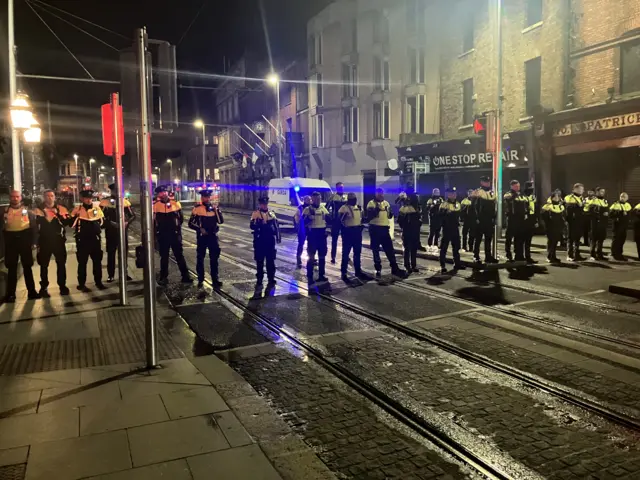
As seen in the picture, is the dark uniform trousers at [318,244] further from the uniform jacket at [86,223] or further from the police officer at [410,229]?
the uniform jacket at [86,223]

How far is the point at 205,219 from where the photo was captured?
1091 cm

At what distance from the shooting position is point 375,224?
12094 millimetres

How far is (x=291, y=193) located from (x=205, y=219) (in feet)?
47.8

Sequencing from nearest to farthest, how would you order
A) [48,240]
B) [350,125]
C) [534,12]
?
[48,240]
[534,12]
[350,125]

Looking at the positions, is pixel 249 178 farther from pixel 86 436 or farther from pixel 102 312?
pixel 86 436

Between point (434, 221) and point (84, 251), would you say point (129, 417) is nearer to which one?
point (84, 251)

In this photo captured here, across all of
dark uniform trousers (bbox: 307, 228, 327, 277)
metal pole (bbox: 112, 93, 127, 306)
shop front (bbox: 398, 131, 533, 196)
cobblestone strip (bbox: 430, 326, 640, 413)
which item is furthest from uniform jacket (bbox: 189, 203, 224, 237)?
shop front (bbox: 398, 131, 533, 196)

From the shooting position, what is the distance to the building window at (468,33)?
25.7m

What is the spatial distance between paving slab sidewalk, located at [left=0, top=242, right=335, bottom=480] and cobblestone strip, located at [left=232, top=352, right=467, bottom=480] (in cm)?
15

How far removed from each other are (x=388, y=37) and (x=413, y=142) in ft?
26.6

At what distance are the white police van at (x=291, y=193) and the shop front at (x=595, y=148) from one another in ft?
31.3

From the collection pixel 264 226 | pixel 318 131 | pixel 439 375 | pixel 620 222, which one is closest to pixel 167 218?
pixel 264 226

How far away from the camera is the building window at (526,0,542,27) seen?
71.9 ft

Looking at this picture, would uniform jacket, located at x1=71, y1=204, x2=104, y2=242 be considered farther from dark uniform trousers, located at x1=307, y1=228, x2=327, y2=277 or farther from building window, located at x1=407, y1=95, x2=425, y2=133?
building window, located at x1=407, y1=95, x2=425, y2=133
